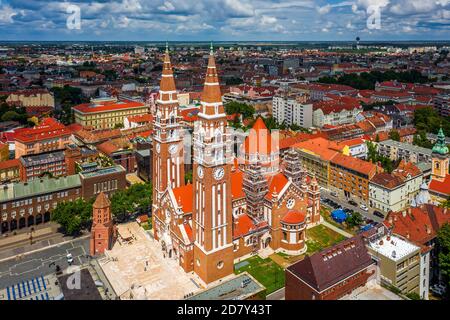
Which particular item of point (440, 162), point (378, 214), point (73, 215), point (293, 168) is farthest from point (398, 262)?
point (73, 215)

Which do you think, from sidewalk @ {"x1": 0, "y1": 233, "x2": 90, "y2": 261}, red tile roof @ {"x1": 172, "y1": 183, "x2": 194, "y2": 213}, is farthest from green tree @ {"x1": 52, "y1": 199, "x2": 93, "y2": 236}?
red tile roof @ {"x1": 172, "y1": 183, "x2": 194, "y2": 213}

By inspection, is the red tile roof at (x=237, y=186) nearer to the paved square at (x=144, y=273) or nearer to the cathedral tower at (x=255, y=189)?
the cathedral tower at (x=255, y=189)

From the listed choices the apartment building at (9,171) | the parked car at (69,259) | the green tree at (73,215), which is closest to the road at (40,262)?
the parked car at (69,259)

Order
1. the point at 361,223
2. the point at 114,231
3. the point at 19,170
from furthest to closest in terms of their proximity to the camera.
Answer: the point at 19,170, the point at 361,223, the point at 114,231

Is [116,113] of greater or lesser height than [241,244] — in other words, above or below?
above

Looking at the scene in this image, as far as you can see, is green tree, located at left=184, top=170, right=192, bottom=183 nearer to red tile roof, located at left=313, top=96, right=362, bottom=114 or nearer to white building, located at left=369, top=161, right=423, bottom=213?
white building, located at left=369, top=161, right=423, bottom=213

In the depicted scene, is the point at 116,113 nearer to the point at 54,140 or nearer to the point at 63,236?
the point at 54,140

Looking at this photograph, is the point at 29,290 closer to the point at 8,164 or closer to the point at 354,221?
the point at 8,164

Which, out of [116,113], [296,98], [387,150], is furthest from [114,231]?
[296,98]
